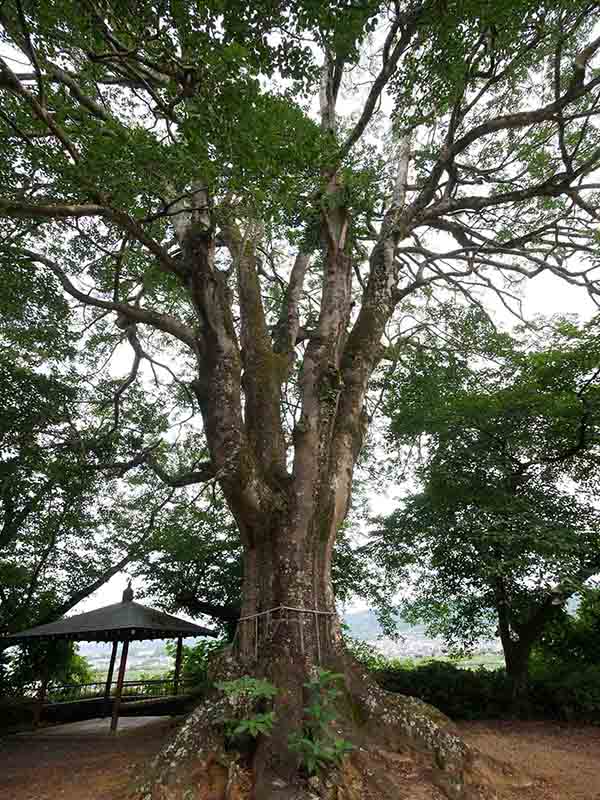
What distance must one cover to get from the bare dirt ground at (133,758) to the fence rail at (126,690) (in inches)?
112

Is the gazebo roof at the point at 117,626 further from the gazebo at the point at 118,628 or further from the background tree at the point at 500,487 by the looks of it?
the background tree at the point at 500,487

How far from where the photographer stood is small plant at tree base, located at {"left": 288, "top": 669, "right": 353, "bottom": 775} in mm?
2908

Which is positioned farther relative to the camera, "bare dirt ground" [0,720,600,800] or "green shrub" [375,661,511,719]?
"green shrub" [375,661,511,719]

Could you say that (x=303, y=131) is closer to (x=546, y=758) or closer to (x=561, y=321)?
(x=561, y=321)

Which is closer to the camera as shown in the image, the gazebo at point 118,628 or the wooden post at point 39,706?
the gazebo at point 118,628

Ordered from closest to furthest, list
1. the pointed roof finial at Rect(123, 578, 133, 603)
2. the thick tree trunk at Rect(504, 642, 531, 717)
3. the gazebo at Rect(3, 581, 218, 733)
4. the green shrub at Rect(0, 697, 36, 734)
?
the thick tree trunk at Rect(504, 642, 531, 717)
the gazebo at Rect(3, 581, 218, 733)
the green shrub at Rect(0, 697, 36, 734)
the pointed roof finial at Rect(123, 578, 133, 603)

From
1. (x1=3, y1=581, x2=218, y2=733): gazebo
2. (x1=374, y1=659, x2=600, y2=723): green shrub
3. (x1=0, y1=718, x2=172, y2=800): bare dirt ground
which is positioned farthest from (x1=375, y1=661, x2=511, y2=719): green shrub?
(x1=0, y1=718, x2=172, y2=800): bare dirt ground

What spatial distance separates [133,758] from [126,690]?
7.31 m

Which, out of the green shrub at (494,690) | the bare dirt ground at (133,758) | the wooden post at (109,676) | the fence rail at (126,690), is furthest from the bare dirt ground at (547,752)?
the wooden post at (109,676)

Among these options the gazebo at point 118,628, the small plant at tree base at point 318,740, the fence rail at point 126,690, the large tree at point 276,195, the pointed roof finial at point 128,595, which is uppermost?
the large tree at point 276,195

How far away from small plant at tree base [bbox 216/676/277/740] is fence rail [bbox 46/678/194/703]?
735 centimetres

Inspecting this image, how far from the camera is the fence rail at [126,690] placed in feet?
32.5

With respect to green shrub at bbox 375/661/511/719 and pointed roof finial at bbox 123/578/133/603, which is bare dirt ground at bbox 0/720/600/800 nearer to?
green shrub at bbox 375/661/511/719

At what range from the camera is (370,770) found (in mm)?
3205
